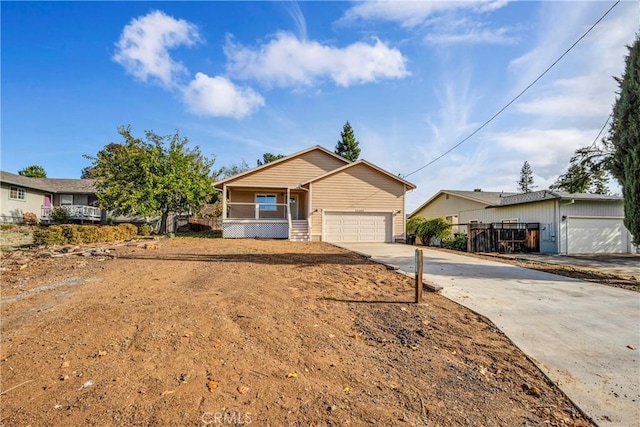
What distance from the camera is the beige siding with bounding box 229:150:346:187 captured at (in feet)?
65.3

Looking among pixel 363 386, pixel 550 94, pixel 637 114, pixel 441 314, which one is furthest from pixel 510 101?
pixel 363 386

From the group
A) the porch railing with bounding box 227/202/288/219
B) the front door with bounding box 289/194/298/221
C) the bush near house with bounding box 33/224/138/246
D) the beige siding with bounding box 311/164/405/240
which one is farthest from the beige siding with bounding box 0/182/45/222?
the beige siding with bounding box 311/164/405/240

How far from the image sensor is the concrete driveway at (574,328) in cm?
295

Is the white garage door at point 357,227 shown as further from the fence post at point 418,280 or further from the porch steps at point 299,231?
the fence post at point 418,280

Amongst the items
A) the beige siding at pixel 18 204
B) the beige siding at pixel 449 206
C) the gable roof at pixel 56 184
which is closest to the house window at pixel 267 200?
the beige siding at pixel 449 206

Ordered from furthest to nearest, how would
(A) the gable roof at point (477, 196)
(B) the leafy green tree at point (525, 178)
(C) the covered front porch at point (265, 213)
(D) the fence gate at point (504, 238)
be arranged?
(B) the leafy green tree at point (525, 178), (A) the gable roof at point (477, 196), (C) the covered front porch at point (265, 213), (D) the fence gate at point (504, 238)

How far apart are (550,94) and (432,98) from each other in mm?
4235

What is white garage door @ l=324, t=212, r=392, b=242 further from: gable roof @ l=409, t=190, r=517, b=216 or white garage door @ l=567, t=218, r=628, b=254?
white garage door @ l=567, t=218, r=628, b=254

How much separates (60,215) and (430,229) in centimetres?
2846

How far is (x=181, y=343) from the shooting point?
340cm

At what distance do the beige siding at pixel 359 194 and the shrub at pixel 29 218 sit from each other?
23800 mm

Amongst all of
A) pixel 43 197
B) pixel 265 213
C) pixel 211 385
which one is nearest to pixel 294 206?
pixel 265 213

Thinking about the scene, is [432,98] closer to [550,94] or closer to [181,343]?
[550,94]

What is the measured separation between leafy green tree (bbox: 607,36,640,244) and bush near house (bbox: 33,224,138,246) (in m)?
19.0
